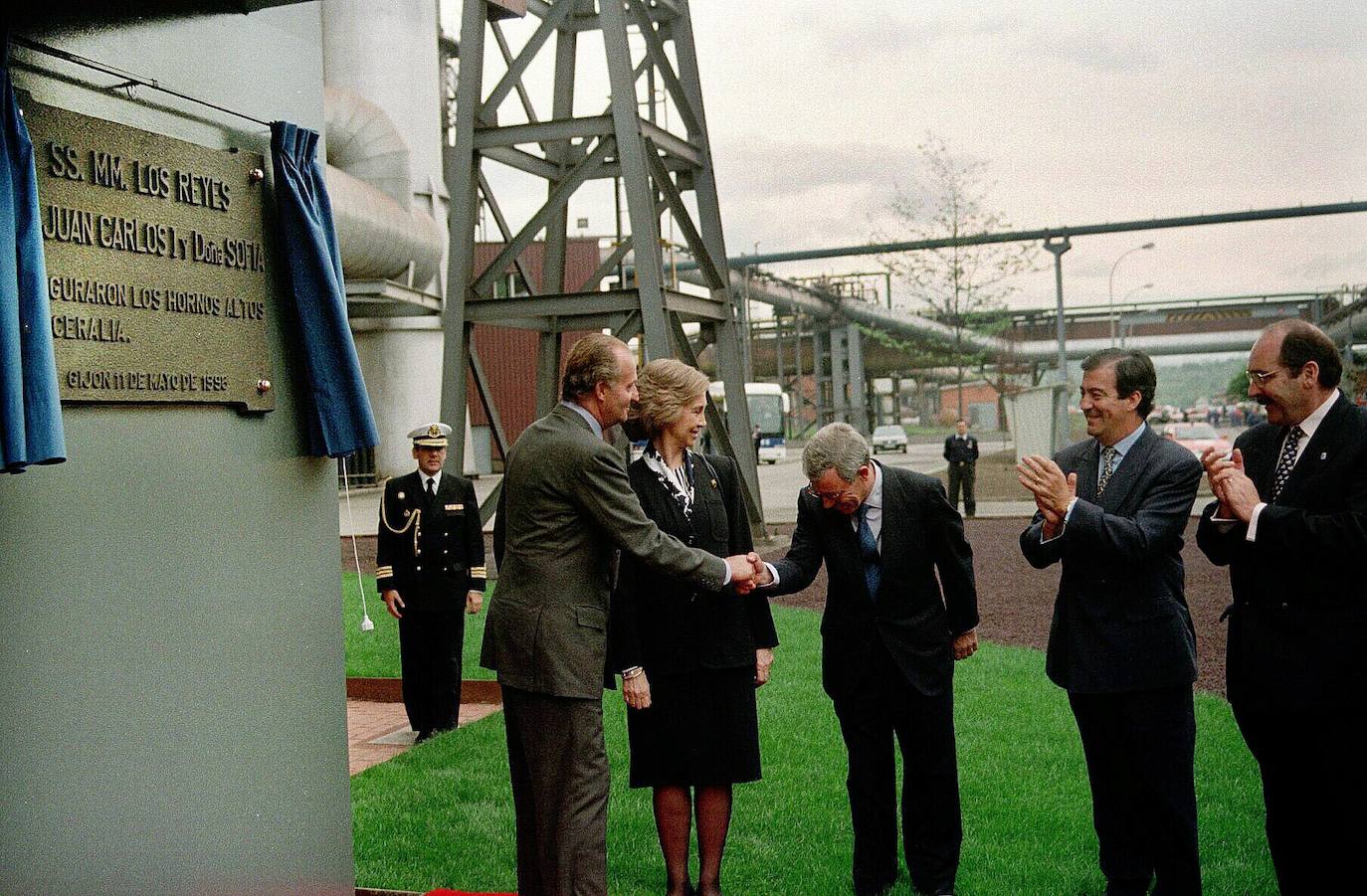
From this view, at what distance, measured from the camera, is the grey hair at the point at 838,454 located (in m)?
4.75

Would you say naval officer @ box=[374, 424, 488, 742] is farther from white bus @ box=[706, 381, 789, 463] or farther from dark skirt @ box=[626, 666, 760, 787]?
white bus @ box=[706, 381, 789, 463]

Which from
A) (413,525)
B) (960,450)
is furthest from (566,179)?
(960,450)

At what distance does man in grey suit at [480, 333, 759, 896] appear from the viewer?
4.32 metres

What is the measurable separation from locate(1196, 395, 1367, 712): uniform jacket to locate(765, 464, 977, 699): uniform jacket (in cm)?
102

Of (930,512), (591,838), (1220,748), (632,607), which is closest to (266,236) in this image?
(632,607)

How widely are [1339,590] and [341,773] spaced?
3.45m

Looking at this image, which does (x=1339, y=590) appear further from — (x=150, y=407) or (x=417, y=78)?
(x=417, y=78)

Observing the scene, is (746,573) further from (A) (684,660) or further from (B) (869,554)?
(B) (869,554)

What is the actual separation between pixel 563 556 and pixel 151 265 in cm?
157

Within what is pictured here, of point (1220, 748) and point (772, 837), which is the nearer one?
point (772, 837)

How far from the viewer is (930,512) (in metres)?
5.05

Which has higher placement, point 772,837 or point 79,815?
point 79,815

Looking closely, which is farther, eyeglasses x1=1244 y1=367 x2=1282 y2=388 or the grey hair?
the grey hair

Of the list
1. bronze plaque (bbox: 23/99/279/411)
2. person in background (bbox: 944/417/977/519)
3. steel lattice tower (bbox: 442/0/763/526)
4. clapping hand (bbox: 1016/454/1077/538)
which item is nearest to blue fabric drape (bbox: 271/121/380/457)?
bronze plaque (bbox: 23/99/279/411)
